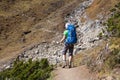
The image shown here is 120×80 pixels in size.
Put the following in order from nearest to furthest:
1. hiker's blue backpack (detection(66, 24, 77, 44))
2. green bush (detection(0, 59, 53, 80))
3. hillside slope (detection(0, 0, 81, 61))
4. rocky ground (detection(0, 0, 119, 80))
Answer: green bush (detection(0, 59, 53, 80)), hiker's blue backpack (detection(66, 24, 77, 44)), rocky ground (detection(0, 0, 119, 80)), hillside slope (detection(0, 0, 81, 61))

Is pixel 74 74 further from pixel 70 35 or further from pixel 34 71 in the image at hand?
pixel 34 71

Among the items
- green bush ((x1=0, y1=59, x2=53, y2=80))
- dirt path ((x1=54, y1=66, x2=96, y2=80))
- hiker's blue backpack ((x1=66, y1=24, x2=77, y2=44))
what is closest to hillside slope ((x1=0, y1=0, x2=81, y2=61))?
green bush ((x1=0, y1=59, x2=53, y2=80))

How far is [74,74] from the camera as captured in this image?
13.0 metres

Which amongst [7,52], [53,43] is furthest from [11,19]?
[53,43]

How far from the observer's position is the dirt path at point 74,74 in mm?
12118

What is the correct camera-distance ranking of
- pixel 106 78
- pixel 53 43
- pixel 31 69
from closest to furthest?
1. pixel 106 78
2. pixel 31 69
3. pixel 53 43

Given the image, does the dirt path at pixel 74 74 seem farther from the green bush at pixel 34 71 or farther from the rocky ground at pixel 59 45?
the rocky ground at pixel 59 45

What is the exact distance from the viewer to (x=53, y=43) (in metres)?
30.0

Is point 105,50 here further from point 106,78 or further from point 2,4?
point 2,4

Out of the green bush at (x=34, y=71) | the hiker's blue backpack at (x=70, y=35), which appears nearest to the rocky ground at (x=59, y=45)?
the green bush at (x=34, y=71)

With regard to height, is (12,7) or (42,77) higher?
(12,7)

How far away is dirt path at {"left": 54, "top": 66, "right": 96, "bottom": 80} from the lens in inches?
477

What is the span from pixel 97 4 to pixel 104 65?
23972 millimetres

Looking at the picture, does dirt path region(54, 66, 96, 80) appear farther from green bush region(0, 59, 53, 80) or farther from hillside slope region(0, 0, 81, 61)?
hillside slope region(0, 0, 81, 61)
